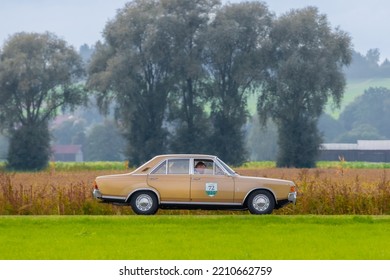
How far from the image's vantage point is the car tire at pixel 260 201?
27562 millimetres

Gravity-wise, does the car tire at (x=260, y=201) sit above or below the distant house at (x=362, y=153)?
below

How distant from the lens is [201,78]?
96312 mm

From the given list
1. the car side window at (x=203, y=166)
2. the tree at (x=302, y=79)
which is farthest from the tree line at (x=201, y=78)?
the car side window at (x=203, y=166)

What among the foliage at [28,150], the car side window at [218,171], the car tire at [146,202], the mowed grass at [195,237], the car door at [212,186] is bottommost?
the mowed grass at [195,237]

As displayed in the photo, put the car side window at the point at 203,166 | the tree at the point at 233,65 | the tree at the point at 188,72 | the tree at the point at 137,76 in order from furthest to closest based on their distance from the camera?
the tree at the point at 188,72 → the tree at the point at 233,65 → the tree at the point at 137,76 → the car side window at the point at 203,166

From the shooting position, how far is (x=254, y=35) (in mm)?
96312

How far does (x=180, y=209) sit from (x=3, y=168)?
71340 mm

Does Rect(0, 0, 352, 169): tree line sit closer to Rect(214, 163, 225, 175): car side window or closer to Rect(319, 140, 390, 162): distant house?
Rect(319, 140, 390, 162): distant house

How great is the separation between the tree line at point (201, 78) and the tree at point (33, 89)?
0.13 meters

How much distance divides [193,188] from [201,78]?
69166mm

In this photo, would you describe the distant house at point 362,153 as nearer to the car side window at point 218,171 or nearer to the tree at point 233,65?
the tree at point 233,65

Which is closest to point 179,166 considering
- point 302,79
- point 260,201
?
point 260,201

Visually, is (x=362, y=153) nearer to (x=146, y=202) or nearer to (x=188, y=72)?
(x=188, y=72)

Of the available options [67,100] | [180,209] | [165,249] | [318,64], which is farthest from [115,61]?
[165,249]
